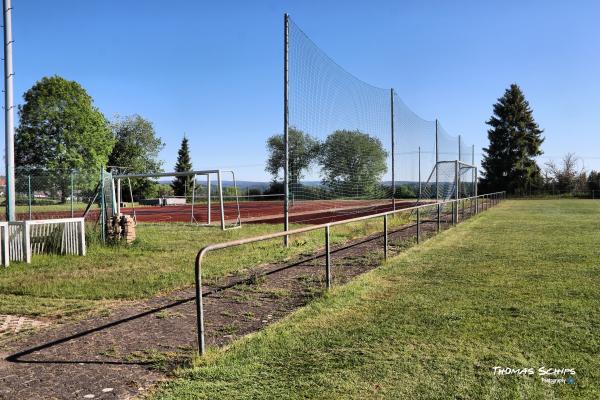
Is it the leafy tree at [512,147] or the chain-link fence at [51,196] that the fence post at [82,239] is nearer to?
the chain-link fence at [51,196]

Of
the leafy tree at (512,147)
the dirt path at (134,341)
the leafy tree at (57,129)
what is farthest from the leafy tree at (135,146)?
the dirt path at (134,341)

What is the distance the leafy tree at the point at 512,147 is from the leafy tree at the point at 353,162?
4988cm

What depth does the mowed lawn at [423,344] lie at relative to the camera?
320 centimetres

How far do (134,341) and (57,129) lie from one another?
137 feet

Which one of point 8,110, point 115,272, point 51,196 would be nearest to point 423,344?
point 115,272

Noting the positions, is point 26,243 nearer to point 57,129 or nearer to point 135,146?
point 57,129

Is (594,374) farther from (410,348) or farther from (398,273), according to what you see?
(398,273)

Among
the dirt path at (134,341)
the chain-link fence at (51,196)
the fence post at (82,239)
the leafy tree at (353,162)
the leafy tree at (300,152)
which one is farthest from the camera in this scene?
the chain-link fence at (51,196)

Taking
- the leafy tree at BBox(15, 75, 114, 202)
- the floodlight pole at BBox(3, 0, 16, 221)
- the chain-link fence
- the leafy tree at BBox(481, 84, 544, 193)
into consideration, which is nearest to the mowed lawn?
the floodlight pole at BBox(3, 0, 16, 221)

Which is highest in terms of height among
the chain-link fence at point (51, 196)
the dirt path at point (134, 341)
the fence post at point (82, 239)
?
the chain-link fence at point (51, 196)

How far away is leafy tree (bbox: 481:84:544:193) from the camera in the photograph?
200 feet

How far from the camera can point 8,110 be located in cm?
1036

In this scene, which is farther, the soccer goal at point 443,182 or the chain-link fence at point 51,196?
the soccer goal at point 443,182

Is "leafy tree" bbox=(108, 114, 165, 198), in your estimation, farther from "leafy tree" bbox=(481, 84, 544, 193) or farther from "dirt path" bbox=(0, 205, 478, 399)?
"dirt path" bbox=(0, 205, 478, 399)
